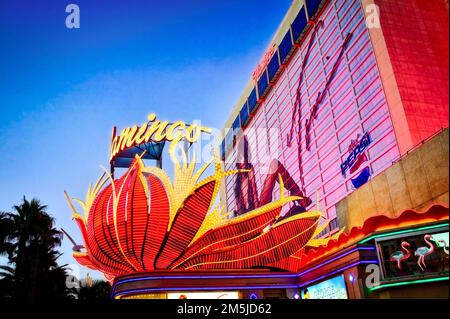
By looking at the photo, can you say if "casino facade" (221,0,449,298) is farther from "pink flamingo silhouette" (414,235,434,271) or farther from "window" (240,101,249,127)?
"window" (240,101,249,127)

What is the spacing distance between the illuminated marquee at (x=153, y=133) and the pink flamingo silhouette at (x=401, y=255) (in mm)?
11993

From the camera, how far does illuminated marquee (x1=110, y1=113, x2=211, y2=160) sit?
2358 centimetres

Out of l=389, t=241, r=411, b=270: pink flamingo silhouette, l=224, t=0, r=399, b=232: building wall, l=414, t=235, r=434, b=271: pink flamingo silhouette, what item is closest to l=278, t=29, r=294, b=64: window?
l=224, t=0, r=399, b=232: building wall

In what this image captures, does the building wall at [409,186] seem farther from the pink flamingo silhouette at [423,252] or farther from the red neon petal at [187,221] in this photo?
the red neon petal at [187,221]

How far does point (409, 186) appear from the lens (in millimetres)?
21797

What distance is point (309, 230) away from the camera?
2103 cm

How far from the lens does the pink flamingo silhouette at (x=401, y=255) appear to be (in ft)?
49.4

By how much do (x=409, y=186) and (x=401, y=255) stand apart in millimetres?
7666

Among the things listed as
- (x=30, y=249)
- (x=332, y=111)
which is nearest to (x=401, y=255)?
(x=30, y=249)

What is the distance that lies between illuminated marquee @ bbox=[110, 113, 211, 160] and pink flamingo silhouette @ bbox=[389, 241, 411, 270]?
472 inches

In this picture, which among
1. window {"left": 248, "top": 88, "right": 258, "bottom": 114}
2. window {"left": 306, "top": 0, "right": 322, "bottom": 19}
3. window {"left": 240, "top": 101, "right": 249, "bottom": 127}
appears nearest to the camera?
window {"left": 306, "top": 0, "right": 322, "bottom": 19}

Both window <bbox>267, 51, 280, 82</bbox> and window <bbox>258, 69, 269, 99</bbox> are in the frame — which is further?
window <bbox>258, 69, 269, 99</bbox>

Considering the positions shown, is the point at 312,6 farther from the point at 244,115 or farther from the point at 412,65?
the point at 244,115
